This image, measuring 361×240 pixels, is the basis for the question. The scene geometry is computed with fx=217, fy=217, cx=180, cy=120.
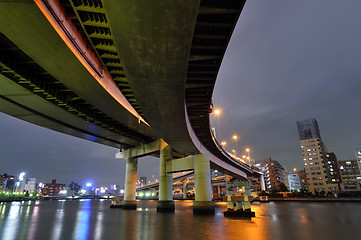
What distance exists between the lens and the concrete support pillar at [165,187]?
118ft

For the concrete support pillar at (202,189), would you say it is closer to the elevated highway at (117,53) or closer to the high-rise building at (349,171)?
the elevated highway at (117,53)

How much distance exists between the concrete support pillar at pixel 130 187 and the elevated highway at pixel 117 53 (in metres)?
25.1

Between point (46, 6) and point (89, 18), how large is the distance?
6.93ft

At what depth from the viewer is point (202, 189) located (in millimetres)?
31188

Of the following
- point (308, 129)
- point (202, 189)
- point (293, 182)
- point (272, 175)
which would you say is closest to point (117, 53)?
point (202, 189)

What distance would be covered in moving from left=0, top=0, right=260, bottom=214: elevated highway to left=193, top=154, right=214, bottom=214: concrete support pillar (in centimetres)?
1165

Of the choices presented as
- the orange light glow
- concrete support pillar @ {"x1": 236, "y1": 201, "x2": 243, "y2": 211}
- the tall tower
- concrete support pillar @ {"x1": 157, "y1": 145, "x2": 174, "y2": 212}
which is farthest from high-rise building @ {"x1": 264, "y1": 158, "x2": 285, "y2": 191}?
the orange light glow

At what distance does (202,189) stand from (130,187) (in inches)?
740

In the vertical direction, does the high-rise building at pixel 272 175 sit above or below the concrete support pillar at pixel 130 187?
above

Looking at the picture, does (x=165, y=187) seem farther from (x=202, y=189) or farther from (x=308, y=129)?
(x=308, y=129)

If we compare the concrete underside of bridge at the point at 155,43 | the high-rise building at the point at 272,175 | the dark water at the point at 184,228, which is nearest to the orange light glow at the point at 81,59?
the concrete underside of bridge at the point at 155,43

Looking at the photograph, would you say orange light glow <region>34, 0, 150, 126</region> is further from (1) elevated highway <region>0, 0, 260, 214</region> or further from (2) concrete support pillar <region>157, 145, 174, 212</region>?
(2) concrete support pillar <region>157, 145, 174, 212</region>

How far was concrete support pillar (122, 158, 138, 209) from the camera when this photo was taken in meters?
43.2

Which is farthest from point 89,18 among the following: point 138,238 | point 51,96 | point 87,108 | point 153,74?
point 87,108
